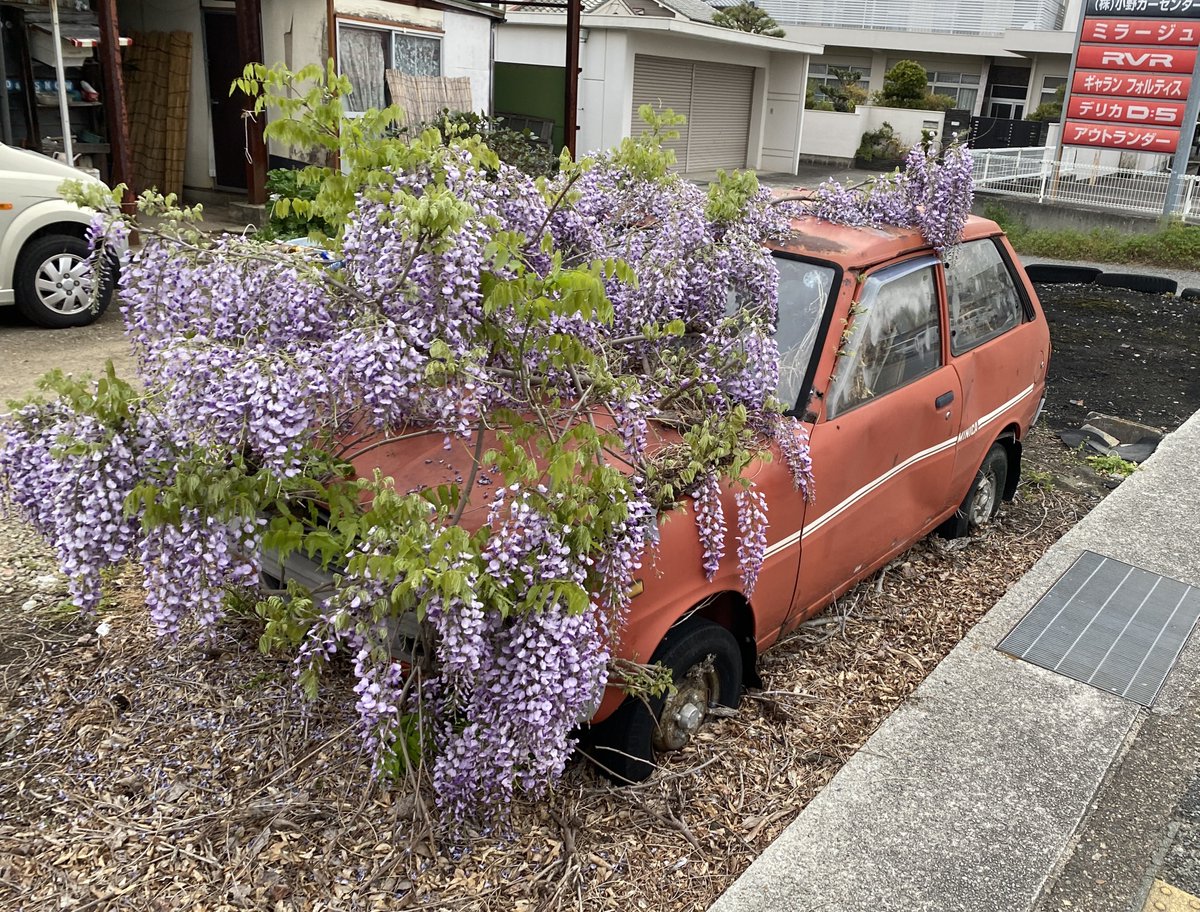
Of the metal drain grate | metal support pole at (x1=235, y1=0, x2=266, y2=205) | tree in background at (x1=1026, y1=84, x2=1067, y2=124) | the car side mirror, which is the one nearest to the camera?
the car side mirror

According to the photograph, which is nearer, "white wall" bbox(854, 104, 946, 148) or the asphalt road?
the asphalt road

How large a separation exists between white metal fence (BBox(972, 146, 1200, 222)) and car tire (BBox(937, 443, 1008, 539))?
12242mm

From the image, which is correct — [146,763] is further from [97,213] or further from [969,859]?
[969,859]

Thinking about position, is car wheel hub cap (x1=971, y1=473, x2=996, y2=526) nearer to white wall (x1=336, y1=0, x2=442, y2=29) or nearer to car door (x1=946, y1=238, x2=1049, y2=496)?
car door (x1=946, y1=238, x2=1049, y2=496)

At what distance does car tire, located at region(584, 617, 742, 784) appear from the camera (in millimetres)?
3402

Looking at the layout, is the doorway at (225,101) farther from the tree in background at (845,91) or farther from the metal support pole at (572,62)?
the tree in background at (845,91)

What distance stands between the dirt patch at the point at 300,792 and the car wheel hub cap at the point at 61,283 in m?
4.74

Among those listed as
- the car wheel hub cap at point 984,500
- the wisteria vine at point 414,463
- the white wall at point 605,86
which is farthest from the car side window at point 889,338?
the white wall at point 605,86

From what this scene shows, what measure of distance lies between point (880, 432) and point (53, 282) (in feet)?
24.5

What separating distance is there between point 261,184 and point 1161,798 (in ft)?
40.0

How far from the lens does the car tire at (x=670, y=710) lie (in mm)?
3402

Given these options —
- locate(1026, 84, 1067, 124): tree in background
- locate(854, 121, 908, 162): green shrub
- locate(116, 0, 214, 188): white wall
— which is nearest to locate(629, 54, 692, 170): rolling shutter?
locate(854, 121, 908, 162): green shrub

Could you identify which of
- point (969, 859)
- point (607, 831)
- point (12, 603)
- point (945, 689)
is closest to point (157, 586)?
point (607, 831)

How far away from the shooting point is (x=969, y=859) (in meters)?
3.22
